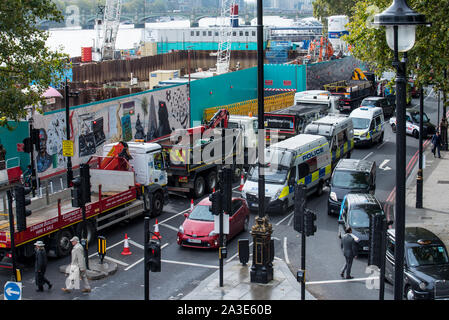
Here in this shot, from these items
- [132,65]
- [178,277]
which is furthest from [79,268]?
[132,65]

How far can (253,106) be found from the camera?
156 feet

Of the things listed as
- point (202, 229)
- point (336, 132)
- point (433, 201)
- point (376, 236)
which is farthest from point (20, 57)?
point (433, 201)

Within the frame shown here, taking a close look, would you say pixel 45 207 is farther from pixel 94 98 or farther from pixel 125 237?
pixel 94 98

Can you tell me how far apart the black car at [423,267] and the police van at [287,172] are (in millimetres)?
6947

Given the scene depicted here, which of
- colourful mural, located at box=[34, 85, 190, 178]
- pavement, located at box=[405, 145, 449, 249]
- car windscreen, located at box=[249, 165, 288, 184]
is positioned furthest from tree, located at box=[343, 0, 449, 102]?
colourful mural, located at box=[34, 85, 190, 178]

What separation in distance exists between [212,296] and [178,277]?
2.24 m

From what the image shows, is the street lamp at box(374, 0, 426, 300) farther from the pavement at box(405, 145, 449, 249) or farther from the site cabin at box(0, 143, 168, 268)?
the pavement at box(405, 145, 449, 249)

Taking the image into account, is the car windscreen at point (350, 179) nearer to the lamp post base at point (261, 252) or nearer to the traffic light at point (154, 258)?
the lamp post base at point (261, 252)

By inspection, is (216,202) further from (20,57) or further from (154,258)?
(20,57)

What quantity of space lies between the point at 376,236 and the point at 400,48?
4.98 metres

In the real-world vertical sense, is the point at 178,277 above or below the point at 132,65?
below

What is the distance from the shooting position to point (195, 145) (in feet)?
90.5

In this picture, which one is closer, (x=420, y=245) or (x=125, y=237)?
(x=420, y=245)

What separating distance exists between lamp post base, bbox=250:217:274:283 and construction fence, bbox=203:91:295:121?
2584cm
